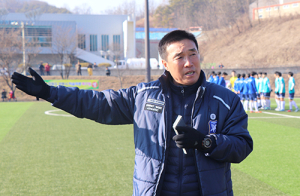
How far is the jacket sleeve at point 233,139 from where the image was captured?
227cm

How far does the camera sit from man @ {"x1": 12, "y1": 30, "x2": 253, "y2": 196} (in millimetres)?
2297

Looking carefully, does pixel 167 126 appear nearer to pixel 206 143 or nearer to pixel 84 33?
pixel 206 143

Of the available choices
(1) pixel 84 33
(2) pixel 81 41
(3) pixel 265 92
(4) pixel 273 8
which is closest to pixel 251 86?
(3) pixel 265 92

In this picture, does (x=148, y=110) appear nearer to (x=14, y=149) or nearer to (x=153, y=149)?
(x=153, y=149)

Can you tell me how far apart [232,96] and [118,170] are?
417 centimetres

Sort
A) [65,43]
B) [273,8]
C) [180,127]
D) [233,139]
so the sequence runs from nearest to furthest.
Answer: [180,127] < [233,139] < [65,43] < [273,8]

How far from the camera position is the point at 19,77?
8.04 feet

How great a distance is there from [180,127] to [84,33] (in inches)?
2719

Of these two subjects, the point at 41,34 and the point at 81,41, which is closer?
the point at 41,34

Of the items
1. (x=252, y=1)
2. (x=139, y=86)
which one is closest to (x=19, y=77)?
(x=139, y=86)

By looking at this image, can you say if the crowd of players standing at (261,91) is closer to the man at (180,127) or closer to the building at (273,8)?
the man at (180,127)

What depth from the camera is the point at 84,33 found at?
68.6 meters

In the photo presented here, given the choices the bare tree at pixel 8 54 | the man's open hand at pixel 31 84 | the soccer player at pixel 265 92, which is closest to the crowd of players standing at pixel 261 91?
the soccer player at pixel 265 92

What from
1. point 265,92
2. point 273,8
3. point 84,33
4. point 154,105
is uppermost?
point 273,8
